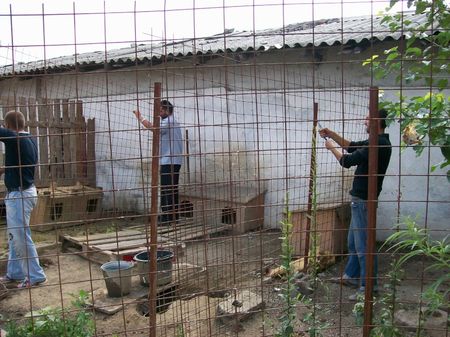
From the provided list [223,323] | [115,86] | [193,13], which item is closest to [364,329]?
[223,323]

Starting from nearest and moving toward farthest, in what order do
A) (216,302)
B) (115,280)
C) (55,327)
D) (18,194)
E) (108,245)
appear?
(55,327)
(216,302)
(115,280)
(18,194)
(108,245)

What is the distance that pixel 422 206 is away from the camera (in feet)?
20.7

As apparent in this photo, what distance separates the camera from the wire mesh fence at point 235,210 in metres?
3.12

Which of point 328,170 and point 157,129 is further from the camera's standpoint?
point 328,170

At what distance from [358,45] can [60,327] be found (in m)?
5.24

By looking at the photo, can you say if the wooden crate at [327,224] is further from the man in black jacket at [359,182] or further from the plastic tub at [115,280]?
the plastic tub at [115,280]

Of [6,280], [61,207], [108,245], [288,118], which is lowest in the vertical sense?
→ [6,280]

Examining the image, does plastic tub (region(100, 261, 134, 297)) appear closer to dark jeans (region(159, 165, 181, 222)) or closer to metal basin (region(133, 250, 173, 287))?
metal basin (region(133, 250, 173, 287))

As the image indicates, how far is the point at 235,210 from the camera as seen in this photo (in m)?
5.14

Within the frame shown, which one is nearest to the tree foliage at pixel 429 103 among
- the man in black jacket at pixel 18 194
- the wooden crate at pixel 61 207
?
the man in black jacket at pixel 18 194

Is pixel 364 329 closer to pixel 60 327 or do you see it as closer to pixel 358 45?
pixel 60 327

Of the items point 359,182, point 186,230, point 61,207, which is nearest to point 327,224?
point 359,182

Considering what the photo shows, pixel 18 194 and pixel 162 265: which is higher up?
pixel 18 194

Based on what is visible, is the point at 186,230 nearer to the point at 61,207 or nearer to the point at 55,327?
the point at 55,327
